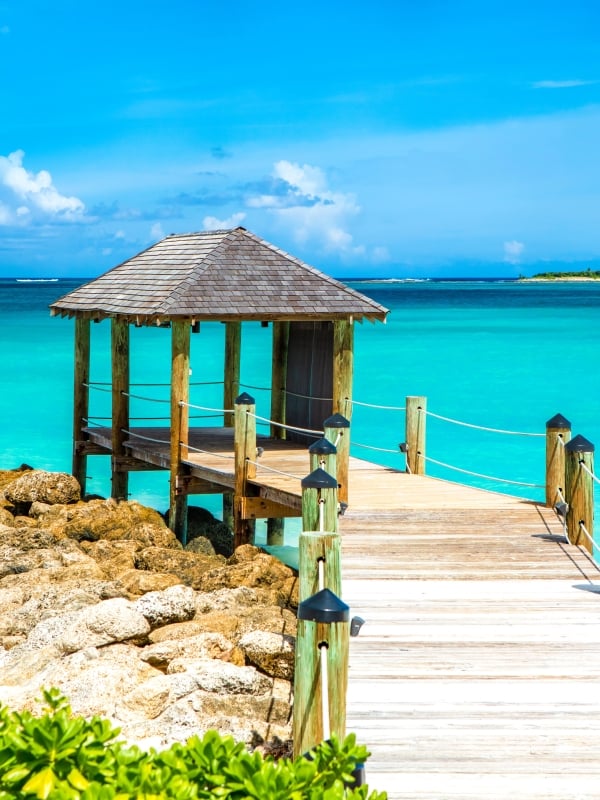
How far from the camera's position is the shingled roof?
13109mm

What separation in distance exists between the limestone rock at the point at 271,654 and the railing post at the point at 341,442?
2.81 metres

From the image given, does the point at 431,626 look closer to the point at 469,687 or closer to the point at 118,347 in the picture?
the point at 469,687

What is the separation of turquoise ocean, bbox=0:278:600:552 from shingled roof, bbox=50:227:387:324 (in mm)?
1128

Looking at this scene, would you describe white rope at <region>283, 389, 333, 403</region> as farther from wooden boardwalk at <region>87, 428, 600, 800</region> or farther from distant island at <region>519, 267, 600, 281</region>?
distant island at <region>519, 267, 600, 281</region>

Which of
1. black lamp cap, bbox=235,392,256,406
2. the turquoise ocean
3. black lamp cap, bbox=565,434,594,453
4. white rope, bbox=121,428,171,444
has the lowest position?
the turquoise ocean

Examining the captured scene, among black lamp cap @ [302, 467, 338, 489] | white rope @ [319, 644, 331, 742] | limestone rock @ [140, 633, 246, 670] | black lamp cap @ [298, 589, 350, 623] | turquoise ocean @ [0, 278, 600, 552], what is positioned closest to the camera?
black lamp cap @ [298, 589, 350, 623]

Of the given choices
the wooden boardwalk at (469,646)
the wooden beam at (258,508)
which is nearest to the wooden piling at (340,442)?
the wooden boardwalk at (469,646)

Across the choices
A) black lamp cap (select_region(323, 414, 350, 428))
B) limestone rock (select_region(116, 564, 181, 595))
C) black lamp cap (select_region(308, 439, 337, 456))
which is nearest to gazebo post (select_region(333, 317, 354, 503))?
black lamp cap (select_region(323, 414, 350, 428))

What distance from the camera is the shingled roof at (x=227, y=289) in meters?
13.1

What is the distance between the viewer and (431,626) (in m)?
7.27

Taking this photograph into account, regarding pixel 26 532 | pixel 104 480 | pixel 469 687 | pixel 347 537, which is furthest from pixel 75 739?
pixel 104 480

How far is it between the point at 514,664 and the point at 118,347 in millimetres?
9943

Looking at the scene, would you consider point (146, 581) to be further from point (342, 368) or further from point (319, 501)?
point (342, 368)

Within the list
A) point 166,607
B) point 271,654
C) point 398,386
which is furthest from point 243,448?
point 398,386
